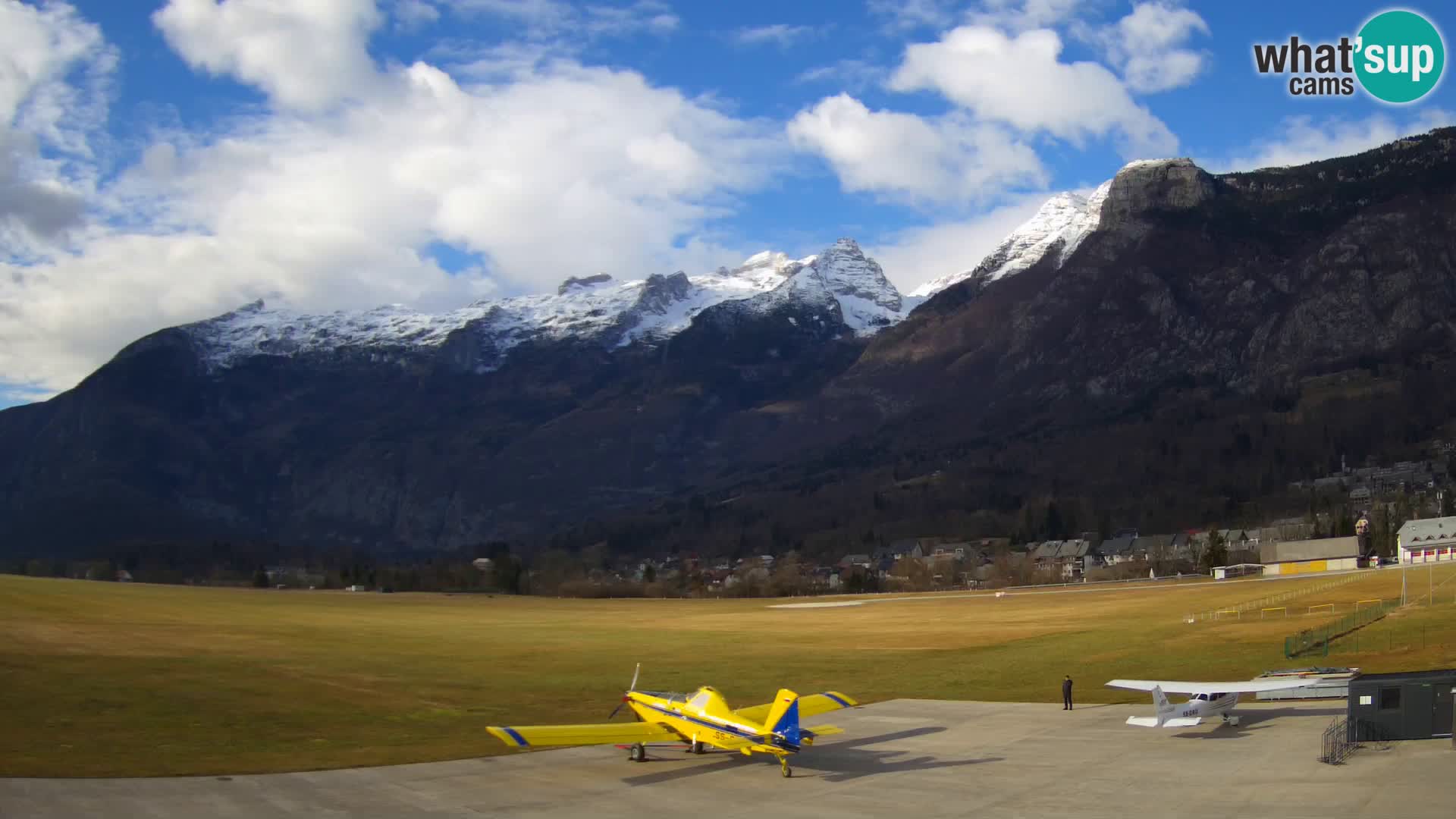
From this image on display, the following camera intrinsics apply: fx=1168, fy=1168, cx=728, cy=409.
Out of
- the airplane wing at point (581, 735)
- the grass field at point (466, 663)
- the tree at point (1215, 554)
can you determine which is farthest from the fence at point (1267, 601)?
the airplane wing at point (581, 735)

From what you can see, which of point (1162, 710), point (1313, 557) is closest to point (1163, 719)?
point (1162, 710)

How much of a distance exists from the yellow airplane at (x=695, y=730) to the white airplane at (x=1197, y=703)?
1205 cm

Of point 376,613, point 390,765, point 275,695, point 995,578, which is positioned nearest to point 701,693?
point 390,765

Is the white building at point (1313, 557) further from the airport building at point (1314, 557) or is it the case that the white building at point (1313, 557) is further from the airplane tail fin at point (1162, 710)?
the airplane tail fin at point (1162, 710)

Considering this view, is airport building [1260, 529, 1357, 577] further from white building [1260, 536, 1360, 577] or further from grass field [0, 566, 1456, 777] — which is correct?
grass field [0, 566, 1456, 777]

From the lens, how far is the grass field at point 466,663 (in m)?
43.2

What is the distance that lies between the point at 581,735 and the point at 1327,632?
48.5 meters

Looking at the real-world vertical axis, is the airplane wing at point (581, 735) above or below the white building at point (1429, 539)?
below

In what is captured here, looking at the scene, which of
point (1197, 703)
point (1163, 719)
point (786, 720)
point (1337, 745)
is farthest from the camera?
point (1197, 703)

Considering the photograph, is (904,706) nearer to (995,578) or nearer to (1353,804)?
(1353,804)

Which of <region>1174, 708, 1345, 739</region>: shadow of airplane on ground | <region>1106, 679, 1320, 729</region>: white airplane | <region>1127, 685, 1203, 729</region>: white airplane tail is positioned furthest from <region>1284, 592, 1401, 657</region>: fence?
<region>1127, 685, 1203, 729</region>: white airplane tail

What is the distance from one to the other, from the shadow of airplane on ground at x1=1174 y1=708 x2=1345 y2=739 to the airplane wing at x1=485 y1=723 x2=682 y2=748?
19.3 metres

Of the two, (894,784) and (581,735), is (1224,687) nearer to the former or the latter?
(894,784)

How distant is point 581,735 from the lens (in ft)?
124
